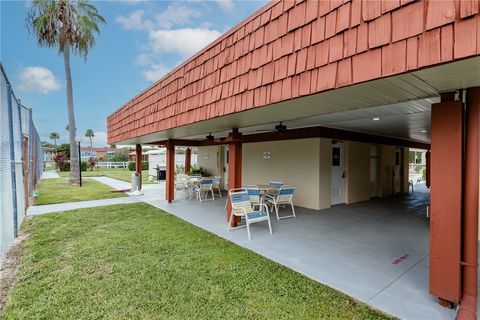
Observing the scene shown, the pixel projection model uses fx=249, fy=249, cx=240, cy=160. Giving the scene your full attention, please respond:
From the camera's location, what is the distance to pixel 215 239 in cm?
472

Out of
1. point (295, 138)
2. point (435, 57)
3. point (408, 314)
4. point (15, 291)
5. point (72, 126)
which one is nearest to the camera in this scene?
point (435, 57)

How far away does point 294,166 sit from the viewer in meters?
8.32

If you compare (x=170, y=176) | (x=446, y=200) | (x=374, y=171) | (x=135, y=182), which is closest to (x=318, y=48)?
(x=446, y=200)

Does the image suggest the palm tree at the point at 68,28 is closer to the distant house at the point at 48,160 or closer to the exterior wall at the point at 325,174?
the exterior wall at the point at 325,174

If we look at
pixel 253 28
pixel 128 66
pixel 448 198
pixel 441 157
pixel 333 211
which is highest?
pixel 128 66

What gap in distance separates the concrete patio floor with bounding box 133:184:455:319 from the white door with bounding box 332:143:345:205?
0.72m

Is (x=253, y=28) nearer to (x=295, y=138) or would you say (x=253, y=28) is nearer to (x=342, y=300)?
(x=342, y=300)

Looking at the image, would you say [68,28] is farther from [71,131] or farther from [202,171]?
[202,171]

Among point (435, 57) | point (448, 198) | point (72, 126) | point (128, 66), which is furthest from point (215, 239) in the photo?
point (128, 66)

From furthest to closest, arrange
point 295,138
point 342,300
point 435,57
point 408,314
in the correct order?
point 295,138 → point 342,300 → point 408,314 → point 435,57

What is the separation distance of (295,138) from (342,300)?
6.01m

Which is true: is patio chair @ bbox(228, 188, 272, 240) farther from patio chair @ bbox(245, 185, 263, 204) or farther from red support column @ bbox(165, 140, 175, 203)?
red support column @ bbox(165, 140, 175, 203)

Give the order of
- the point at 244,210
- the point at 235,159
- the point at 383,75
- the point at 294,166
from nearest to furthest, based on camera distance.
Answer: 1. the point at 383,75
2. the point at 244,210
3. the point at 235,159
4. the point at 294,166

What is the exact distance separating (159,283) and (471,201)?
353cm
